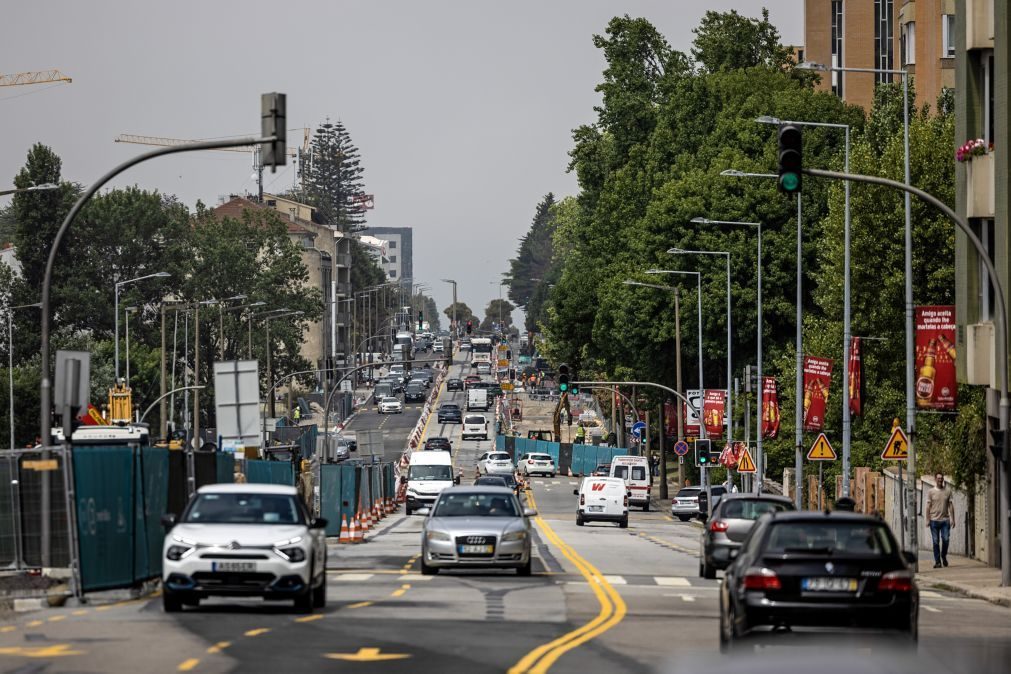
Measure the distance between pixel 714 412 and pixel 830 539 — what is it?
53252 mm

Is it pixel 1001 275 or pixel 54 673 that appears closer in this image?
pixel 54 673

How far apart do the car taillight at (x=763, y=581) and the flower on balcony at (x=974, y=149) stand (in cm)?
2446

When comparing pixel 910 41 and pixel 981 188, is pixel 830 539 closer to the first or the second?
pixel 981 188

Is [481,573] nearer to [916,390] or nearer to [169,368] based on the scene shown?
[916,390]

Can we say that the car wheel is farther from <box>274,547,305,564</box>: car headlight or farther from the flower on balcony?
the flower on balcony

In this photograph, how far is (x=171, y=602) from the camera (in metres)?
22.1

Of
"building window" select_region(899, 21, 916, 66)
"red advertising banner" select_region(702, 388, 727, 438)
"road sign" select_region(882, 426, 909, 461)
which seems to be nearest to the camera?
"road sign" select_region(882, 426, 909, 461)

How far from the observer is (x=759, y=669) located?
291 inches

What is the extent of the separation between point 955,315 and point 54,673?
1195 inches

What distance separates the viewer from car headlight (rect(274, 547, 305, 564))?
859 inches

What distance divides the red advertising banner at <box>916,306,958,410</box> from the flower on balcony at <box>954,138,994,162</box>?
10.8 feet

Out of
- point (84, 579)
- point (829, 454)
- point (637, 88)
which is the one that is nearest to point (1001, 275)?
point (829, 454)

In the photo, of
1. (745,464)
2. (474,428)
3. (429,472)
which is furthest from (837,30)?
(745,464)

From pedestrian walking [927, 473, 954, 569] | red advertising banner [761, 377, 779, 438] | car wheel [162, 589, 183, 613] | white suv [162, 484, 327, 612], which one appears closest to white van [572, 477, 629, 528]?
red advertising banner [761, 377, 779, 438]
